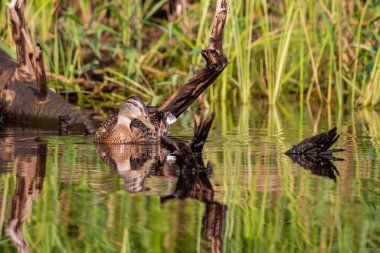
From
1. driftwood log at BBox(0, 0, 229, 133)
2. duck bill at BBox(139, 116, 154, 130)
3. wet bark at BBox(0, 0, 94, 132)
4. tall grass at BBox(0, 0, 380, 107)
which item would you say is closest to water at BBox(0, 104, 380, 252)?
duck bill at BBox(139, 116, 154, 130)

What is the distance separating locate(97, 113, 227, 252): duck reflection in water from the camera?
4301mm

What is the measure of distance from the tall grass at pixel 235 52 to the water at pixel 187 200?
9.18ft

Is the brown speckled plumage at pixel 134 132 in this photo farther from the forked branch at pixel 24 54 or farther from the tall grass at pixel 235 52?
the tall grass at pixel 235 52

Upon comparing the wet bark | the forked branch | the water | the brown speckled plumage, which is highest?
the forked branch

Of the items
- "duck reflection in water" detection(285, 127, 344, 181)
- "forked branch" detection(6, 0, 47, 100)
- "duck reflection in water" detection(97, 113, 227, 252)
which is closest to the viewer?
"duck reflection in water" detection(97, 113, 227, 252)

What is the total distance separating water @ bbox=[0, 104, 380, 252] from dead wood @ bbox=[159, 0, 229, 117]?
1.46 ft

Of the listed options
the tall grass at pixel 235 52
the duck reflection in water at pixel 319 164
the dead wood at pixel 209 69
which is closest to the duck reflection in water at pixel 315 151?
the duck reflection in water at pixel 319 164

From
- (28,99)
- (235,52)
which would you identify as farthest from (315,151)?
(235,52)

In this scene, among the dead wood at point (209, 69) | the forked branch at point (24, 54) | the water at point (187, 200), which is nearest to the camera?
the water at point (187, 200)

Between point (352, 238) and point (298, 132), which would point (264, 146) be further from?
point (352, 238)

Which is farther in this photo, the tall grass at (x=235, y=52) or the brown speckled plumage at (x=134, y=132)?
the tall grass at (x=235, y=52)

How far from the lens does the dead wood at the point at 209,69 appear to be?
6.80 m

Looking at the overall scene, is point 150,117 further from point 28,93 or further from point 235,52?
point 235,52

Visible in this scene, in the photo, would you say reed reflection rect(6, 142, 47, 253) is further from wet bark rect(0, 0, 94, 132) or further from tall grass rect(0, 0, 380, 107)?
tall grass rect(0, 0, 380, 107)
